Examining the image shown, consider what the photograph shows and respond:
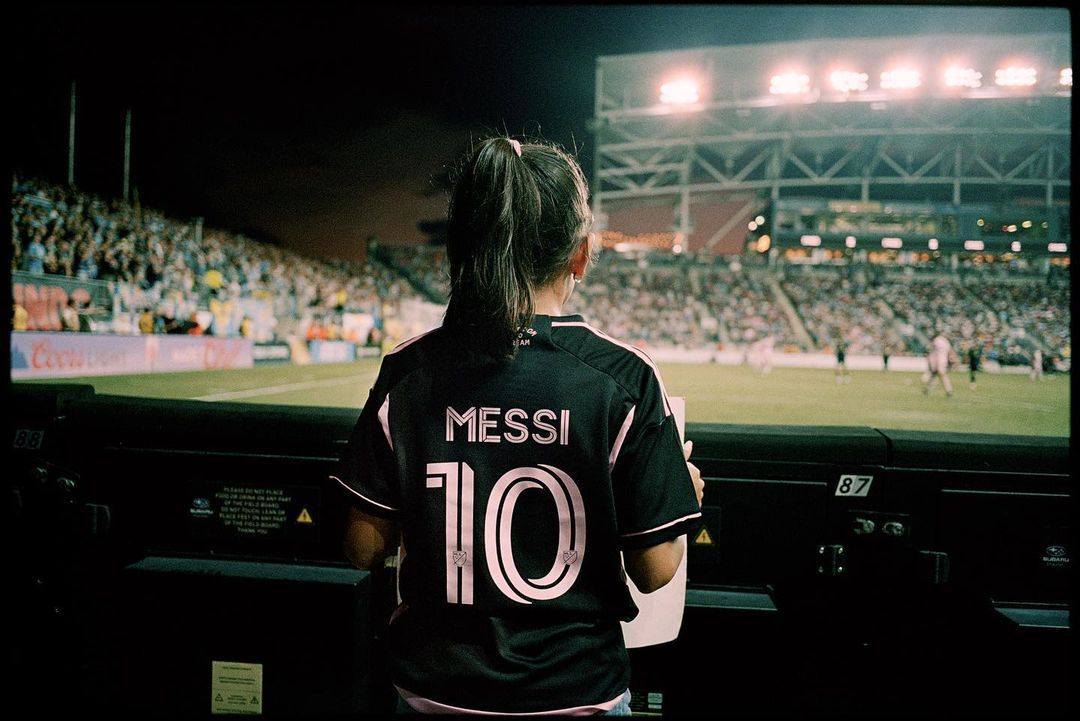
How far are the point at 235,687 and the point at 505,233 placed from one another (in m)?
1.70

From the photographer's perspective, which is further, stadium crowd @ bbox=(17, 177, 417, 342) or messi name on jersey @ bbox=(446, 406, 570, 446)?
stadium crowd @ bbox=(17, 177, 417, 342)

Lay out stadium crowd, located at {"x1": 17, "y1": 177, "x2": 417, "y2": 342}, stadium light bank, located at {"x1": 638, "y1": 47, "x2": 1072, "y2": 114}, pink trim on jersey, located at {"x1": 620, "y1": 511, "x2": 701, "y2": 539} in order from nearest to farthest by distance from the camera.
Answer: pink trim on jersey, located at {"x1": 620, "y1": 511, "x2": 701, "y2": 539}, stadium crowd, located at {"x1": 17, "y1": 177, "x2": 417, "y2": 342}, stadium light bank, located at {"x1": 638, "y1": 47, "x2": 1072, "y2": 114}

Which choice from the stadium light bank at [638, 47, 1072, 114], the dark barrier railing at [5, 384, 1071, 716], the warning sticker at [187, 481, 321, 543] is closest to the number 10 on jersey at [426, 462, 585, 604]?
→ the dark barrier railing at [5, 384, 1071, 716]

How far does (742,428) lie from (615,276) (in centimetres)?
3296

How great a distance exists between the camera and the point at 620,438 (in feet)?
3.69

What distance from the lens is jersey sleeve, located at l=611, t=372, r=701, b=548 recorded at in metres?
1.11

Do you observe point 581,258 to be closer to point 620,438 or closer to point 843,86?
point 620,438

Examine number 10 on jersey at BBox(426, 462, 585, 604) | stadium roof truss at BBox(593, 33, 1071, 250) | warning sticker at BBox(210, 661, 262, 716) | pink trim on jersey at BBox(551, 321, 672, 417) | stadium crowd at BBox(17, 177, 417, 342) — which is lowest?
warning sticker at BBox(210, 661, 262, 716)

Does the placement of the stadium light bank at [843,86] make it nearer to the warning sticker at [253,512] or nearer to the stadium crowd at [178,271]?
the stadium crowd at [178,271]

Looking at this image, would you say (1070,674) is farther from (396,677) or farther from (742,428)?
(396,677)

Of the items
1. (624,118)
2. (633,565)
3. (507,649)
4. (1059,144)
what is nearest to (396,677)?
(507,649)

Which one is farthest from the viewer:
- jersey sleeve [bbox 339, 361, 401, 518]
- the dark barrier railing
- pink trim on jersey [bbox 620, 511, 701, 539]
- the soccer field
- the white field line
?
the white field line

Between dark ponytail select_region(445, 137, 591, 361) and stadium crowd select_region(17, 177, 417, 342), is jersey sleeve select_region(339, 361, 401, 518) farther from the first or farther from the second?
stadium crowd select_region(17, 177, 417, 342)

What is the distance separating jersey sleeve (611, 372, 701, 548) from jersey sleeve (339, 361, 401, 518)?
43cm
